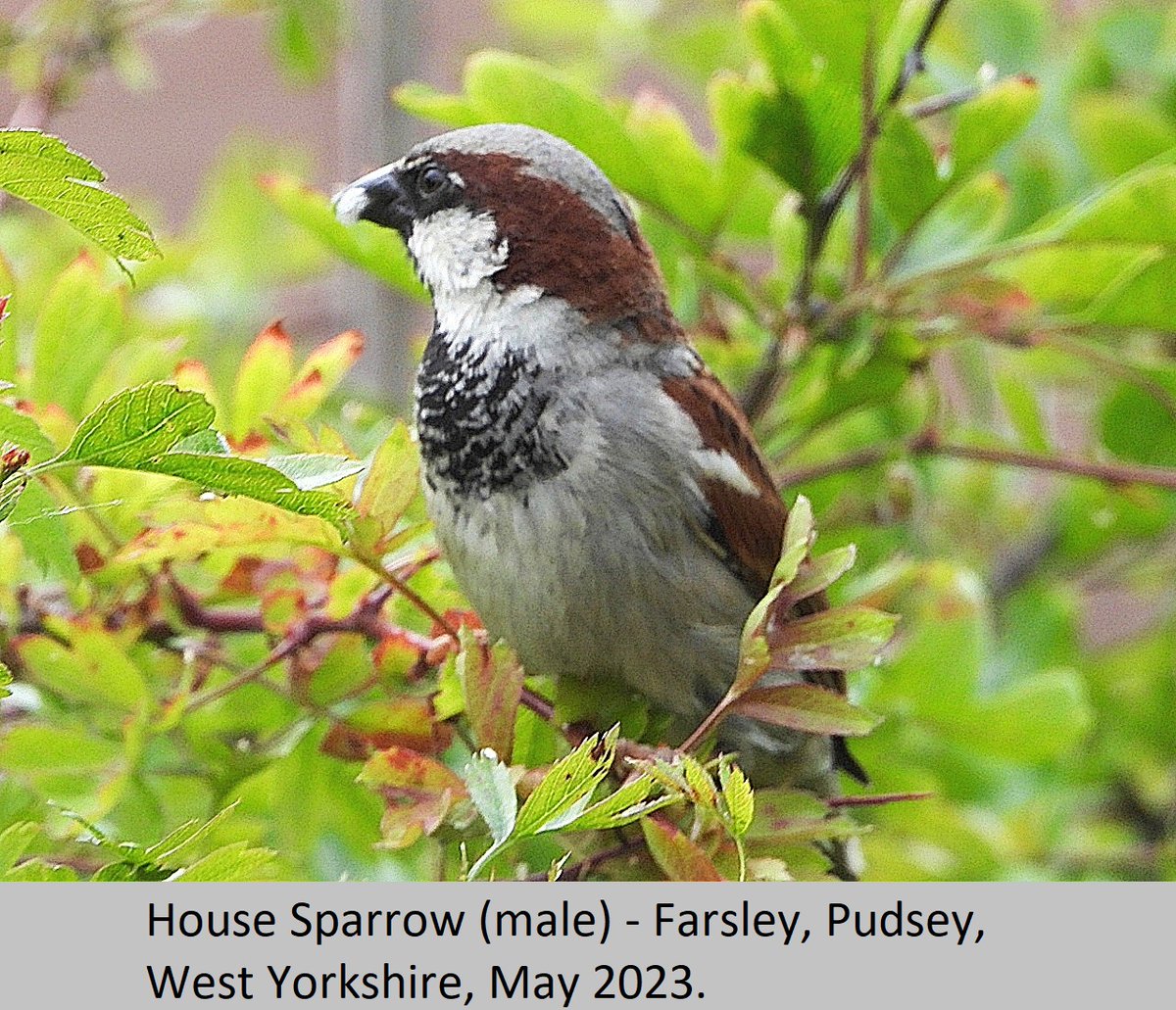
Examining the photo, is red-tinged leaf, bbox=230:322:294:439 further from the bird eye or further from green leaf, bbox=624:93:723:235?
green leaf, bbox=624:93:723:235

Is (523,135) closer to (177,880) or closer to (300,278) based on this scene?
(177,880)

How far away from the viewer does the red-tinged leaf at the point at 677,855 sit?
84cm

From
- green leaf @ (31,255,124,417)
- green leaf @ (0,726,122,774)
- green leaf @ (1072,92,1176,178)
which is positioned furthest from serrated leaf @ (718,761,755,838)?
green leaf @ (1072,92,1176,178)

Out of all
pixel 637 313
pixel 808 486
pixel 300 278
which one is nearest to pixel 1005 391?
pixel 808 486

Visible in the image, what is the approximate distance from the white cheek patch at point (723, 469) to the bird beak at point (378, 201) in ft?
0.97

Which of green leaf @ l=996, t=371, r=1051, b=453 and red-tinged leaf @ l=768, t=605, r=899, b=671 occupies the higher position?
green leaf @ l=996, t=371, r=1051, b=453

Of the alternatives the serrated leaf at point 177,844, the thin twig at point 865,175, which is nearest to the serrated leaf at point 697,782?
the serrated leaf at point 177,844

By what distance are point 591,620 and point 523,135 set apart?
0.37 metres

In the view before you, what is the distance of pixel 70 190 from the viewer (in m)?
0.72

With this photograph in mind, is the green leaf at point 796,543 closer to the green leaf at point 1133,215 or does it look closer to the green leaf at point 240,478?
the green leaf at point 240,478

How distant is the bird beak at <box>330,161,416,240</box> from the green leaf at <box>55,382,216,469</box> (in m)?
0.56

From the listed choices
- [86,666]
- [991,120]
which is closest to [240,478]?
[86,666]

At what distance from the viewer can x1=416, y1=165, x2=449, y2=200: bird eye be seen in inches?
49.4
